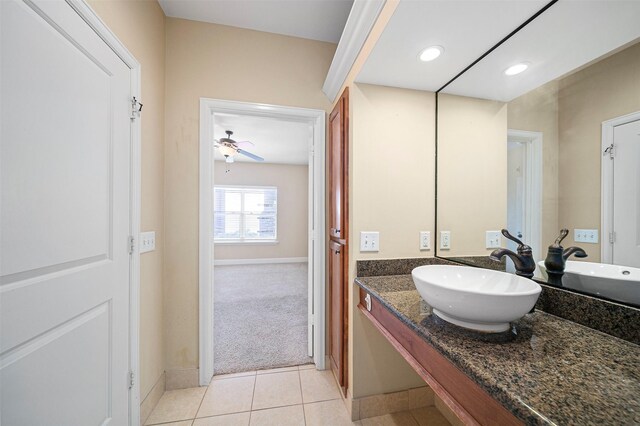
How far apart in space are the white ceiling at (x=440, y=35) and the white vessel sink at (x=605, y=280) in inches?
40.2

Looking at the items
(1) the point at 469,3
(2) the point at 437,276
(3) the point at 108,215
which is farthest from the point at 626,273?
(3) the point at 108,215

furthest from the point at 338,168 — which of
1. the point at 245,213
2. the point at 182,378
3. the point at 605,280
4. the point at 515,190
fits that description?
the point at 245,213

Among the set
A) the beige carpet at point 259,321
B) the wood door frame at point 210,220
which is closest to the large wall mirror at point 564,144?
the wood door frame at point 210,220

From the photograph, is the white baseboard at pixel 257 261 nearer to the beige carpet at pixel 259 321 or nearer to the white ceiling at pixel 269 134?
the beige carpet at pixel 259 321

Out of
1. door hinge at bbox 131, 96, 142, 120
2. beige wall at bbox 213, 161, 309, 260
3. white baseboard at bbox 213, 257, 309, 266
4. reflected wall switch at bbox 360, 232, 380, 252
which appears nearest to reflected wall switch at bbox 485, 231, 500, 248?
reflected wall switch at bbox 360, 232, 380, 252

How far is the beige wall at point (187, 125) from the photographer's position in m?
1.71

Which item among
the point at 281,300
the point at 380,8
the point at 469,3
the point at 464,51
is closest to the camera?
the point at 469,3

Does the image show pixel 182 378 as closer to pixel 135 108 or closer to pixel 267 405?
pixel 267 405

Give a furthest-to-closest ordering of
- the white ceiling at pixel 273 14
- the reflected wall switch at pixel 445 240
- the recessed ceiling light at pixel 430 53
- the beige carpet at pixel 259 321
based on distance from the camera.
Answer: the beige carpet at pixel 259 321, the white ceiling at pixel 273 14, the reflected wall switch at pixel 445 240, the recessed ceiling light at pixel 430 53

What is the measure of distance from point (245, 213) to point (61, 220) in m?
5.10

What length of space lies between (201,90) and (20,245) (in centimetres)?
146

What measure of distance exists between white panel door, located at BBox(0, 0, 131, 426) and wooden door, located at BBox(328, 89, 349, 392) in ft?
4.14

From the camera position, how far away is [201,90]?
1762 mm

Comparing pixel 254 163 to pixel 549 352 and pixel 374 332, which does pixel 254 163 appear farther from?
pixel 549 352
